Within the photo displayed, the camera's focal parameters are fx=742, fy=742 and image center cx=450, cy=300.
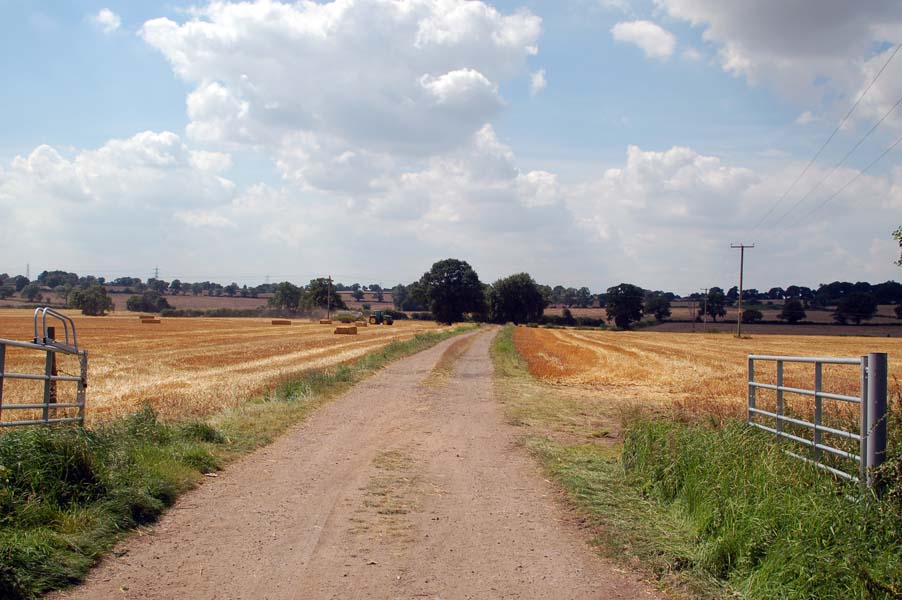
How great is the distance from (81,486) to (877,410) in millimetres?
7538

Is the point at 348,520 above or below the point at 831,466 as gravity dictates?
below

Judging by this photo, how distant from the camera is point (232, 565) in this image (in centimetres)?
614

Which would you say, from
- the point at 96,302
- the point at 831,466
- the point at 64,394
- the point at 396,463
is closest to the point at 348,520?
the point at 396,463

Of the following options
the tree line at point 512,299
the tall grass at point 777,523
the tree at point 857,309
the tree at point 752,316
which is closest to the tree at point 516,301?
the tree line at point 512,299

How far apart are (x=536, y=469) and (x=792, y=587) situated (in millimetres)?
5419

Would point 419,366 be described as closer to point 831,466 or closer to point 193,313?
point 831,466

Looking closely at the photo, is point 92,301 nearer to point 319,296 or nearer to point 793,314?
point 319,296

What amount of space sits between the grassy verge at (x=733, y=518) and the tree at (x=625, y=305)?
129628 millimetres

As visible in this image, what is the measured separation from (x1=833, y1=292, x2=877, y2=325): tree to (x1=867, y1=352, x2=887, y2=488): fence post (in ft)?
363

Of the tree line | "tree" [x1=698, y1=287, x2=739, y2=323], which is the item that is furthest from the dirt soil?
"tree" [x1=698, y1=287, x2=739, y2=323]

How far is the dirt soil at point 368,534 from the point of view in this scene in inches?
225

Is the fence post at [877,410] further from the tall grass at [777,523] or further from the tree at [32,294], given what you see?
the tree at [32,294]

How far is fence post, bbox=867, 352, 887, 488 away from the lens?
6598 millimetres

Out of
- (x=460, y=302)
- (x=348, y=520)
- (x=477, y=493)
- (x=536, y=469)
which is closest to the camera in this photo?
(x=348, y=520)
